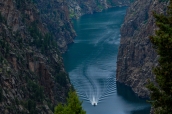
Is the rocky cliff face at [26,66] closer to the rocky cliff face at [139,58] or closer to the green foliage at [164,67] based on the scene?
the rocky cliff face at [139,58]

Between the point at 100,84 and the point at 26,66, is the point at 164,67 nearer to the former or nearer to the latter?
the point at 26,66

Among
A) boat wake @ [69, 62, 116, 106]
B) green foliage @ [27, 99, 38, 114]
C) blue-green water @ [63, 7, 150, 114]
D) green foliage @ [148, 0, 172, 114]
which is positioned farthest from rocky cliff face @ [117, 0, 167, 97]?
green foliage @ [148, 0, 172, 114]

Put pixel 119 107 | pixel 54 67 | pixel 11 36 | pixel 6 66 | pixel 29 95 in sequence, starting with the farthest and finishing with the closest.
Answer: pixel 54 67 < pixel 119 107 < pixel 11 36 < pixel 29 95 < pixel 6 66

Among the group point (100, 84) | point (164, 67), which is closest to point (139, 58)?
point (100, 84)

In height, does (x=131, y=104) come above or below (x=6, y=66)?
below

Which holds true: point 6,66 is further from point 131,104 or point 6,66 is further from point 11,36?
point 131,104

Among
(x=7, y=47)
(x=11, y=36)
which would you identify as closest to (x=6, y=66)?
(x=7, y=47)

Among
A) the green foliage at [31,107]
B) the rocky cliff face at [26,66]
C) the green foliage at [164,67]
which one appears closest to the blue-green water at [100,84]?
the rocky cliff face at [26,66]

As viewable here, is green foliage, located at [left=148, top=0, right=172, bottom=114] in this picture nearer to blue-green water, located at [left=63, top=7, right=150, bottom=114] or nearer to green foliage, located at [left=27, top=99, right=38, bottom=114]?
green foliage, located at [left=27, top=99, right=38, bottom=114]
